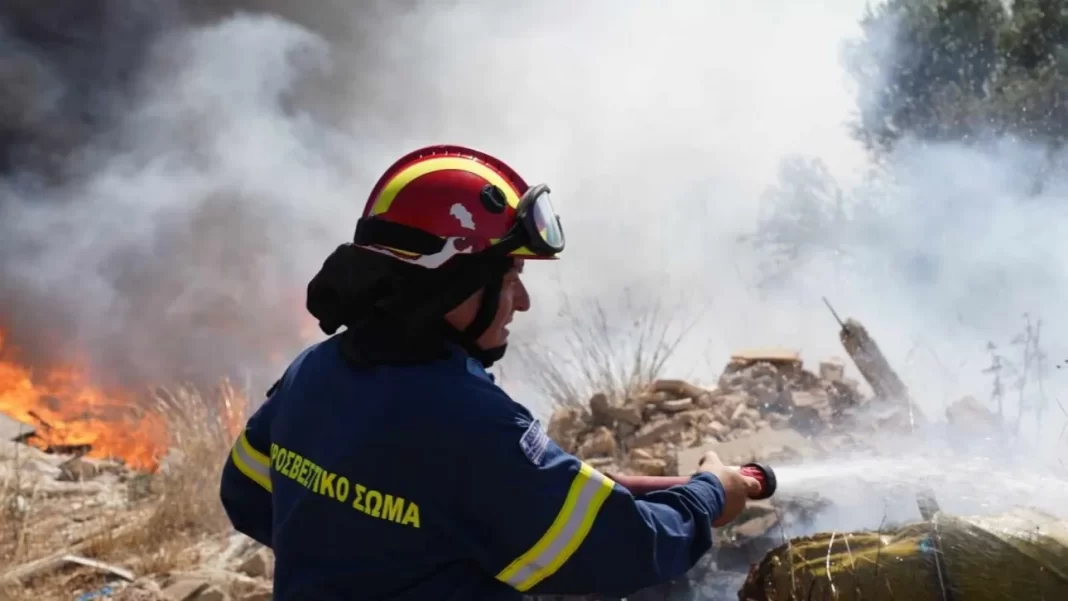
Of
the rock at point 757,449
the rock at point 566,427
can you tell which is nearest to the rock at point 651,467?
the rock at point 757,449

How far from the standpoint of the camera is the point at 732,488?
6.49 ft

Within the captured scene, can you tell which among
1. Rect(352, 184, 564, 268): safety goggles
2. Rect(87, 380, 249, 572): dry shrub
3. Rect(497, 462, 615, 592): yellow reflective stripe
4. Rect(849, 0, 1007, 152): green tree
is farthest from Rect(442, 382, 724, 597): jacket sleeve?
Rect(849, 0, 1007, 152): green tree

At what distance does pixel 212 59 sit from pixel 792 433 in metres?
10.7

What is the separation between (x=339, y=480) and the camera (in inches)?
63.9

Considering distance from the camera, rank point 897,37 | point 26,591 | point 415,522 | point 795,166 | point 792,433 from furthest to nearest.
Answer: point 795,166 < point 897,37 < point 792,433 < point 26,591 < point 415,522

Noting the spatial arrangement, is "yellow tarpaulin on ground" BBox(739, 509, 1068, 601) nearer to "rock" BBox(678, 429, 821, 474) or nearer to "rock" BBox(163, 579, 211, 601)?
"rock" BBox(678, 429, 821, 474)

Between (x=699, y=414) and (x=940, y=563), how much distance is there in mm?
3234

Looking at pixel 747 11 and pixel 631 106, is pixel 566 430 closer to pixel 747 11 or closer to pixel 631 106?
pixel 631 106

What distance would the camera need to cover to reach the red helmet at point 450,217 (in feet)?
5.89

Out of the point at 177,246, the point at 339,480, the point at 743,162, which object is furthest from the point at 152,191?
the point at 339,480

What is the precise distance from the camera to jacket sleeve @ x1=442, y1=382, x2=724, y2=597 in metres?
1.53

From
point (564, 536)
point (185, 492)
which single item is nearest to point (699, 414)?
point (185, 492)

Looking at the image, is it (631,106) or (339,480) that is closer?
(339,480)

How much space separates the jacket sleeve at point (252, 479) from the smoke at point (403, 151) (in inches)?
268
